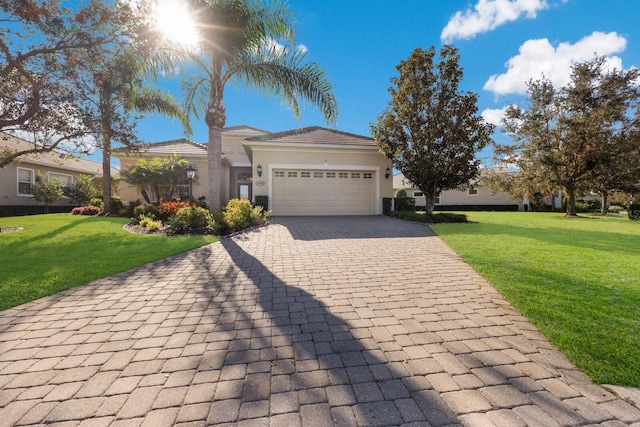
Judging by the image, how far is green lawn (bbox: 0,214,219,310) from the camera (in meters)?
4.23

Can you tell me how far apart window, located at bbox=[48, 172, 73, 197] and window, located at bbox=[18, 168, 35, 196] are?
1.43 meters

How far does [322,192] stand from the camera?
1516 centimetres

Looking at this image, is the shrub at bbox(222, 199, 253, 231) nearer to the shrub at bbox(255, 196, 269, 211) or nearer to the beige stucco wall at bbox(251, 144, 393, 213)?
the shrub at bbox(255, 196, 269, 211)

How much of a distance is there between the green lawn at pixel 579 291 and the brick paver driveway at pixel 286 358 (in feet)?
0.86

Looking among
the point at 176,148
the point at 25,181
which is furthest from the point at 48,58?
the point at 25,181

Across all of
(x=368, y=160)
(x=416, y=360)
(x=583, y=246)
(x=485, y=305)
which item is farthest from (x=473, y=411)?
(x=368, y=160)

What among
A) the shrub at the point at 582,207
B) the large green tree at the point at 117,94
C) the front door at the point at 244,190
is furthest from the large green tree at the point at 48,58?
the shrub at the point at 582,207

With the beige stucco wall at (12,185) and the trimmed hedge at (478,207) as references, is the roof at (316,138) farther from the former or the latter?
the trimmed hedge at (478,207)

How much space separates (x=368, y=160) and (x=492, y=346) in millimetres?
13490

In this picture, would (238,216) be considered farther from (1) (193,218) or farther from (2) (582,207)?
(2) (582,207)

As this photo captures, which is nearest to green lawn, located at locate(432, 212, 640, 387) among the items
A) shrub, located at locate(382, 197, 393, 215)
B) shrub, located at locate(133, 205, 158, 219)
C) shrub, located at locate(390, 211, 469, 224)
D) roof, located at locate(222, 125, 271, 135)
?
shrub, located at locate(390, 211, 469, 224)

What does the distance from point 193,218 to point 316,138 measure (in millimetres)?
8623

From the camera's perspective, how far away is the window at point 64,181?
18578 millimetres

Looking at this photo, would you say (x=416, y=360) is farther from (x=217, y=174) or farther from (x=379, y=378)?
(x=217, y=174)
